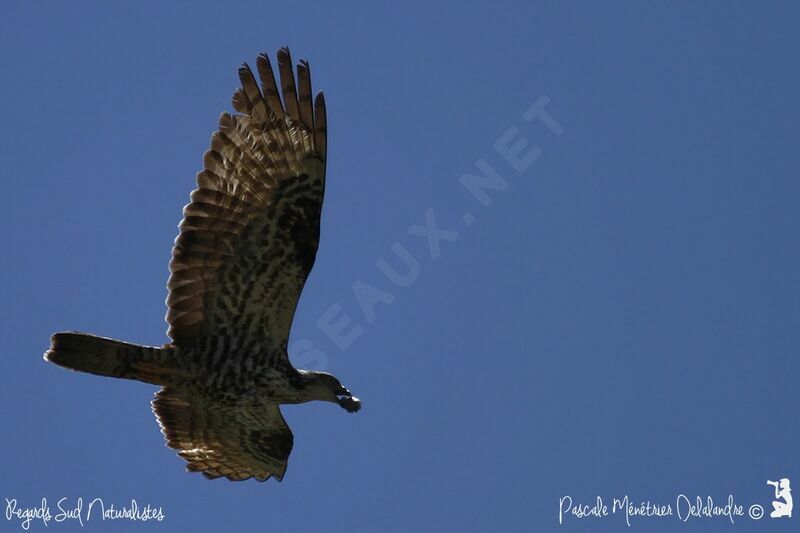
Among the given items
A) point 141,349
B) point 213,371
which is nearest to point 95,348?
point 141,349

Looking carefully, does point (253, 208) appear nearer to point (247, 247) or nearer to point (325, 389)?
point (247, 247)

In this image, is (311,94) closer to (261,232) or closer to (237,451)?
A: (261,232)

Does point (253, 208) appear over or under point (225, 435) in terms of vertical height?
over

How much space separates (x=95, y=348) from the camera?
11930 mm

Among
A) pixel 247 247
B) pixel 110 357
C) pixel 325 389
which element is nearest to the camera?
pixel 110 357

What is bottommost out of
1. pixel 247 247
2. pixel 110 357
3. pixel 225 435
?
pixel 110 357

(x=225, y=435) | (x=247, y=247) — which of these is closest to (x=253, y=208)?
(x=247, y=247)

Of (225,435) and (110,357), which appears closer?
(110,357)

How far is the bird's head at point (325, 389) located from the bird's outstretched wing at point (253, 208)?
38.6 inches

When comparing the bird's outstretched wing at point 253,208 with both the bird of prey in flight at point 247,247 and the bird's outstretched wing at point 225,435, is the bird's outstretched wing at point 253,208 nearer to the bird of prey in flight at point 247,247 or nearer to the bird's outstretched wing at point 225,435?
the bird of prey in flight at point 247,247

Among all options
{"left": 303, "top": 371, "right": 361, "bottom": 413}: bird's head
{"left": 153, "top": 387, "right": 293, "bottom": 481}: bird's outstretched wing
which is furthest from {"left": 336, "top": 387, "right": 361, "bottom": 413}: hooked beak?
{"left": 153, "top": 387, "right": 293, "bottom": 481}: bird's outstretched wing

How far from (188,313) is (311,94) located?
8.32 feet

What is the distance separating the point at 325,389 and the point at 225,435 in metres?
1.80

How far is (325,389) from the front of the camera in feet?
42.2
